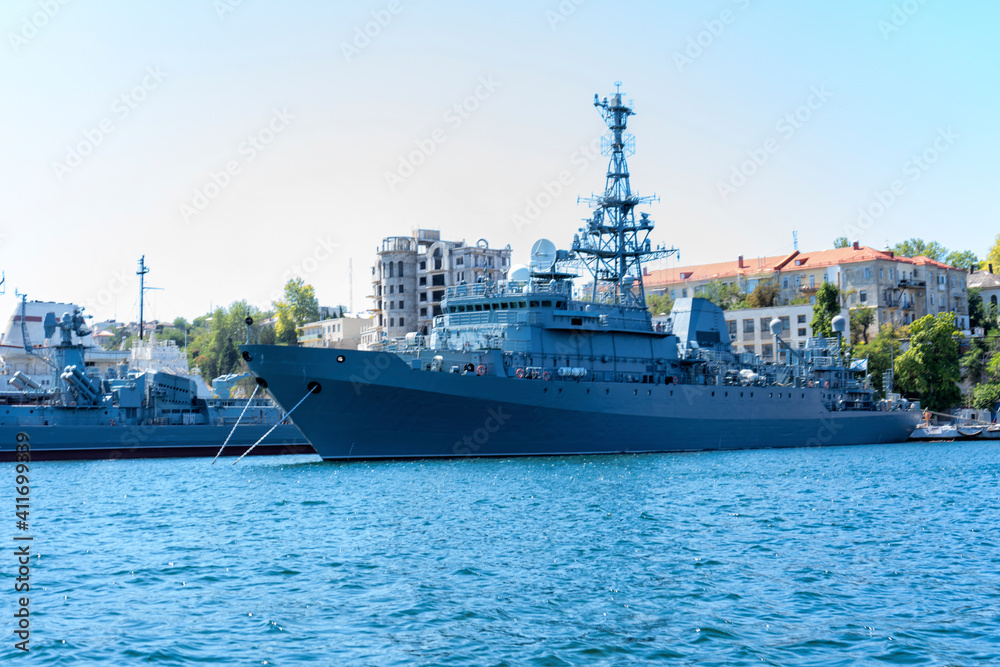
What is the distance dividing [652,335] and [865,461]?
962 cm

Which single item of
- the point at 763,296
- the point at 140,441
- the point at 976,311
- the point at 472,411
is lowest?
the point at 140,441

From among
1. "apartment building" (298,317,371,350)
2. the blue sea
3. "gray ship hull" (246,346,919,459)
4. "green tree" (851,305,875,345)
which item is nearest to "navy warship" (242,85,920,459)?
"gray ship hull" (246,346,919,459)

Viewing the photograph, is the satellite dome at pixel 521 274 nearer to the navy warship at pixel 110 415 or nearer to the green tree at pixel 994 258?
the navy warship at pixel 110 415

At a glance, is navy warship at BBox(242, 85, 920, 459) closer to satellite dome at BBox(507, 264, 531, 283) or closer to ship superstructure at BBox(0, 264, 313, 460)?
satellite dome at BBox(507, 264, 531, 283)

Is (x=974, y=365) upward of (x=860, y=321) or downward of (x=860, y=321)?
downward

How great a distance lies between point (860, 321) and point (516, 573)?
57.0m

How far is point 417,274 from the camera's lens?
253 feet

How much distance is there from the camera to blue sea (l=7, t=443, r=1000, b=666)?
10.7 metres

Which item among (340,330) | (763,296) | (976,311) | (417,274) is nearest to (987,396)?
(763,296)

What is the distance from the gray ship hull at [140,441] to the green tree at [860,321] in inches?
1535

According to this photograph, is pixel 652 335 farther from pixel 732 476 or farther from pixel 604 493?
pixel 604 493

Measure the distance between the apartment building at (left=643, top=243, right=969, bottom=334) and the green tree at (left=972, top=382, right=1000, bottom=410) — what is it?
9.80 meters

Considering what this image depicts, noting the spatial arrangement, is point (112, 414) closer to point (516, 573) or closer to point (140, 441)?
point (140, 441)

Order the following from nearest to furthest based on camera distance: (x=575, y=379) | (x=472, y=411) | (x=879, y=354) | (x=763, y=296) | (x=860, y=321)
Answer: (x=472, y=411)
(x=575, y=379)
(x=879, y=354)
(x=860, y=321)
(x=763, y=296)
